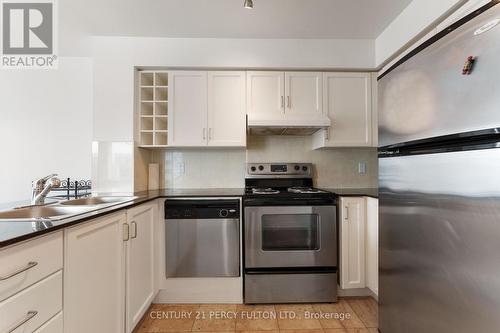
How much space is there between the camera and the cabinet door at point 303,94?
2.30 m

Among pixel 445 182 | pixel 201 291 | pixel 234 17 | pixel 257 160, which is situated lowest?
pixel 201 291

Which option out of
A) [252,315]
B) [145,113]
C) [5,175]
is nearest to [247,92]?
[145,113]

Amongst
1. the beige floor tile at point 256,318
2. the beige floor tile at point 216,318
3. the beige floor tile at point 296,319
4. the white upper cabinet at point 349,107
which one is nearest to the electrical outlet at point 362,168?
the white upper cabinet at point 349,107

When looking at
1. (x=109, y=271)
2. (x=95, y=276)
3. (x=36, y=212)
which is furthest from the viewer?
(x=36, y=212)

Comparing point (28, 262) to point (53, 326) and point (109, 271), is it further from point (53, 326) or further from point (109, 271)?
point (109, 271)

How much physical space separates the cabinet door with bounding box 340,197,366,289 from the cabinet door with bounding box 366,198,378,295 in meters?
0.03

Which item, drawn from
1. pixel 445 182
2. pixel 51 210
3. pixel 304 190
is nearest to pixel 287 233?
pixel 304 190

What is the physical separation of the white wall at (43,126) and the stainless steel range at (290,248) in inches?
78.3

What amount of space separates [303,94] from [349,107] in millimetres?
487

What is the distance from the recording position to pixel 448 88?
3.10ft

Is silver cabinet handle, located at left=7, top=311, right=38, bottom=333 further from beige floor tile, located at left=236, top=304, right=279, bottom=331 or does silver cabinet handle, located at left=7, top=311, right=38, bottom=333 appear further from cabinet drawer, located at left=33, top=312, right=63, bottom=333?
beige floor tile, located at left=236, top=304, right=279, bottom=331

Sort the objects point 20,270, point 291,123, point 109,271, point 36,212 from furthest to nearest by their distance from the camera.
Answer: point 291,123 < point 36,212 < point 109,271 < point 20,270

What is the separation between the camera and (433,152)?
1.02m

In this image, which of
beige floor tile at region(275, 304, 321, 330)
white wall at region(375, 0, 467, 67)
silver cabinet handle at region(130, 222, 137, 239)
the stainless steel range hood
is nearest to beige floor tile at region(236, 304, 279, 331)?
beige floor tile at region(275, 304, 321, 330)
